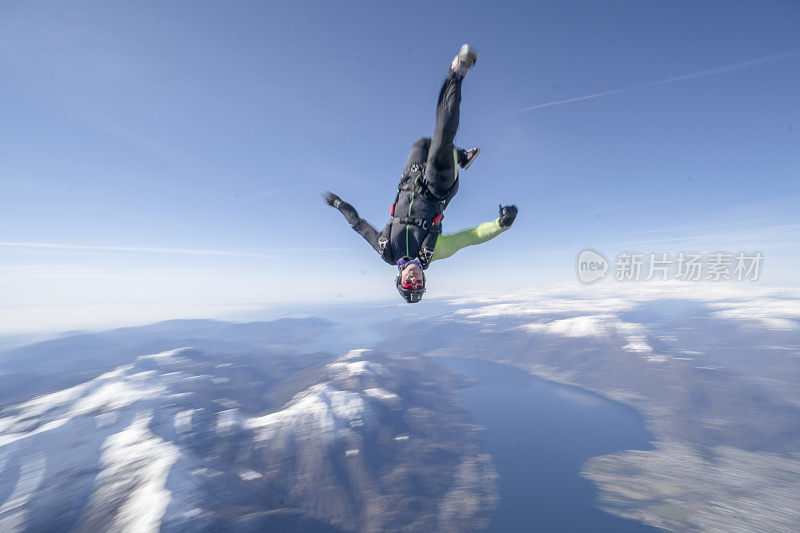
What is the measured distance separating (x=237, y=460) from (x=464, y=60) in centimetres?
10592

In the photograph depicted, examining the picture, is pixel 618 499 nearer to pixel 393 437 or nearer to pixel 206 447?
pixel 393 437

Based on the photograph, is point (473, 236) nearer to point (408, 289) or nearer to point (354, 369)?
point (408, 289)

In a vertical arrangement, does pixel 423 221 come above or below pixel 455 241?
above

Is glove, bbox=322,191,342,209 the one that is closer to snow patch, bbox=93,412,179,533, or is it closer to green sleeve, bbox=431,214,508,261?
green sleeve, bbox=431,214,508,261

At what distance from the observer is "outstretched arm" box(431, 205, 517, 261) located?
182 inches

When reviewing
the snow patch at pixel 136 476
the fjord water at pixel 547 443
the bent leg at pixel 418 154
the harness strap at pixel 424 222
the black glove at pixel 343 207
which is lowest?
the fjord water at pixel 547 443

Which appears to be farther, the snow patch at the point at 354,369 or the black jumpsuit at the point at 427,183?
the snow patch at the point at 354,369

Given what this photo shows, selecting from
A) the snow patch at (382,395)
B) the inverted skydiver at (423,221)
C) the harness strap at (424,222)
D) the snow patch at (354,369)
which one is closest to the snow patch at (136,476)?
the snow patch at (382,395)

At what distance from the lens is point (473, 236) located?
217 inches

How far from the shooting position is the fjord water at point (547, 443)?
→ 65000 mm

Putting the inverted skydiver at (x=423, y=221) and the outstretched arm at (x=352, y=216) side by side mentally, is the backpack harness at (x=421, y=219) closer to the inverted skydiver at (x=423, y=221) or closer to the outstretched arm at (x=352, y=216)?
the inverted skydiver at (x=423, y=221)

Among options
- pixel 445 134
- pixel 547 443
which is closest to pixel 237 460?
pixel 547 443

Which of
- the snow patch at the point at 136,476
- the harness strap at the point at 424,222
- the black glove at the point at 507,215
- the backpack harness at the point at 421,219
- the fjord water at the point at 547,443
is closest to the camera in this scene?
the black glove at the point at 507,215

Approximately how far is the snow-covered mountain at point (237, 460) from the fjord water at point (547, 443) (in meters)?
7.00
